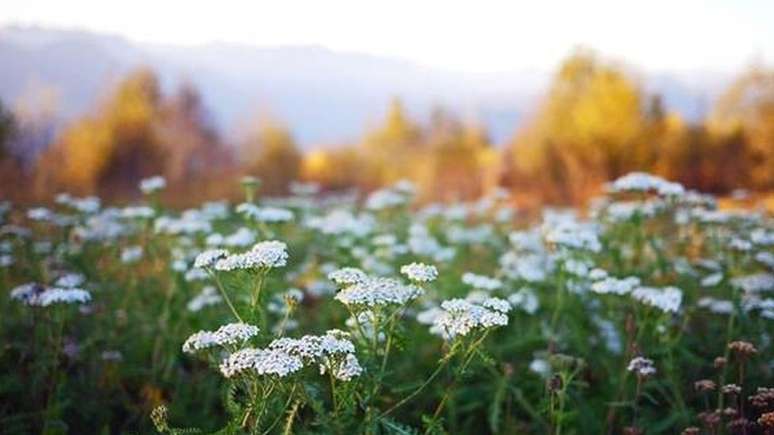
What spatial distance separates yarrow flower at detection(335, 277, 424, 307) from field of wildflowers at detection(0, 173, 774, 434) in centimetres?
1

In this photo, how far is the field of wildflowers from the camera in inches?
173

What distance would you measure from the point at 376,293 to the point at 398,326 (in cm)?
36

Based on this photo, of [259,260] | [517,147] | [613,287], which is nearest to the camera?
[259,260]

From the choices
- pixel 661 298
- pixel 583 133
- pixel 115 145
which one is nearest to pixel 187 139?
pixel 115 145

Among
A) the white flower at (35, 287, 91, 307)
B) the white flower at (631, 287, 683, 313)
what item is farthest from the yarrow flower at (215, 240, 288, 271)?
the white flower at (631, 287, 683, 313)

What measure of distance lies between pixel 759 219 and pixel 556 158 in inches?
1266

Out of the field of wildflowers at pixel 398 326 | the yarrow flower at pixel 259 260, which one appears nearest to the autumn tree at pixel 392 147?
the field of wildflowers at pixel 398 326

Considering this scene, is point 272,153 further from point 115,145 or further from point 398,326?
point 398,326

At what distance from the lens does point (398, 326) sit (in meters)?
4.32

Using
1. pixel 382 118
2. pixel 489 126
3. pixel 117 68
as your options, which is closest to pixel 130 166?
pixel 117 68

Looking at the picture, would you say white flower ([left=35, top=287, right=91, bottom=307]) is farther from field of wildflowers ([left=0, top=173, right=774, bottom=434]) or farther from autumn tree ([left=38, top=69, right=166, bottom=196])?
autumn tree ([left=38, top=69, right=166, bottom=196])

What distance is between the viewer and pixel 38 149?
1272 inches

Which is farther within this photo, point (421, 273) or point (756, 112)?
point (756, 112)

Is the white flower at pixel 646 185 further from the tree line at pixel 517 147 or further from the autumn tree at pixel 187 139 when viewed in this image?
the autumn tree at pixel 187 139
